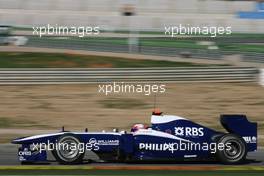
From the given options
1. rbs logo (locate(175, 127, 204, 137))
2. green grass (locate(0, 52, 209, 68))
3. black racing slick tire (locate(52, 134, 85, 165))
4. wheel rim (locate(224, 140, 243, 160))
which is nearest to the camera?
black racing slick tire (locate(52, 134, 85, 165))

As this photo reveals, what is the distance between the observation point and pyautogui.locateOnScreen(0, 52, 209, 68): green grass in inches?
1115

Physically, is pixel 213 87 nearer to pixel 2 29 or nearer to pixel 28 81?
pixel 28 81

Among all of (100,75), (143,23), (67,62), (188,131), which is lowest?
(188,131)

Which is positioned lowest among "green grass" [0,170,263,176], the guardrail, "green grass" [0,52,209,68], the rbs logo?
"green grass" [0,170,263,176]

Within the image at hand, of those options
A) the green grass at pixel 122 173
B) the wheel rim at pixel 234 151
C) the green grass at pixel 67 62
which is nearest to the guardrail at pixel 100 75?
the green grass at pixel 67 62

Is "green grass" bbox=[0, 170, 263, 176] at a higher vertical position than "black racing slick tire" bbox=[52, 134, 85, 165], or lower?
lower

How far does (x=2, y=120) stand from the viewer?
17.9 meters

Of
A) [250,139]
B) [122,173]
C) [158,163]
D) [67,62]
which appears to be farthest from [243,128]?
[67,62]

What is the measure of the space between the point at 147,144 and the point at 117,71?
1391cm

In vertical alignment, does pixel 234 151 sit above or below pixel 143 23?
below

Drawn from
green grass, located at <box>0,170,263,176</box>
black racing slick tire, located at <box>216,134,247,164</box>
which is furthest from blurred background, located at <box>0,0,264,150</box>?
black racing slick tire, located at <box>216,134,247,164</box>

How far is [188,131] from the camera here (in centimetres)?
969

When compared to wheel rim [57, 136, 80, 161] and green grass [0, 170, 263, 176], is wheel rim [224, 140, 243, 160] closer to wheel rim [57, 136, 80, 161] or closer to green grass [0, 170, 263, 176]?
green grass [0, 170, 263, 176]

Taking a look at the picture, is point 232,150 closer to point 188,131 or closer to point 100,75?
point 188,131
